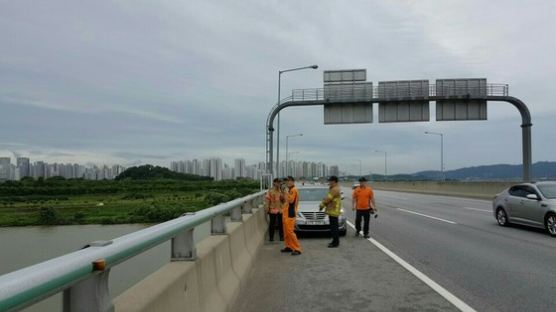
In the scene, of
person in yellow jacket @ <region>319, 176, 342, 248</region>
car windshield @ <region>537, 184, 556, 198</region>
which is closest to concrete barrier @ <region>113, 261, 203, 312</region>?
person in yellow jacket @ <region>319, 176, 342, 248</region>

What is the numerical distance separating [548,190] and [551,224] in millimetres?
1600

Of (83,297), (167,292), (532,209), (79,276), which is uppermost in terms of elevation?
(79,276)

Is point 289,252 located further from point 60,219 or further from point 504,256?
point 60,219

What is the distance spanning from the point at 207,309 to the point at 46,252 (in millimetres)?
31704

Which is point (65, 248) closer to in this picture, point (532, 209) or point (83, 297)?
point (532, 209)

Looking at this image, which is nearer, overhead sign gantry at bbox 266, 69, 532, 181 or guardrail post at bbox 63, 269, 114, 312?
guardrail post at bbox 63, 269, 114, 312

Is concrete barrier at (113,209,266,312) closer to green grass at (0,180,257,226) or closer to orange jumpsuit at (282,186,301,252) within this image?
orange jumpsuit at (282,186,301,252)

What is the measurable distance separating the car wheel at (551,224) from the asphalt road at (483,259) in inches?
8.1

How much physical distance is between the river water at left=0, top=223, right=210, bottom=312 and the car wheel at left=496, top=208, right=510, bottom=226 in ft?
34.8

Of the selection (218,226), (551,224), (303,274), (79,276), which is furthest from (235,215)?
(551,224)

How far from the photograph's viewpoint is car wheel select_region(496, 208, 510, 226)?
17969 millimetres

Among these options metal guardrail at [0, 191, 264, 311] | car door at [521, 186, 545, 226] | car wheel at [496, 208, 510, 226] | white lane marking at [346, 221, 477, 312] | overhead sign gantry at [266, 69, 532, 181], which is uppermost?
overhead sign gantry at [266, 69, 532, 181]

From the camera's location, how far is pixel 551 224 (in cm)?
1521

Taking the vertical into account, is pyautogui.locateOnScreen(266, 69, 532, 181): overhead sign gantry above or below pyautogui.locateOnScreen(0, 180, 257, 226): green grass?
above
